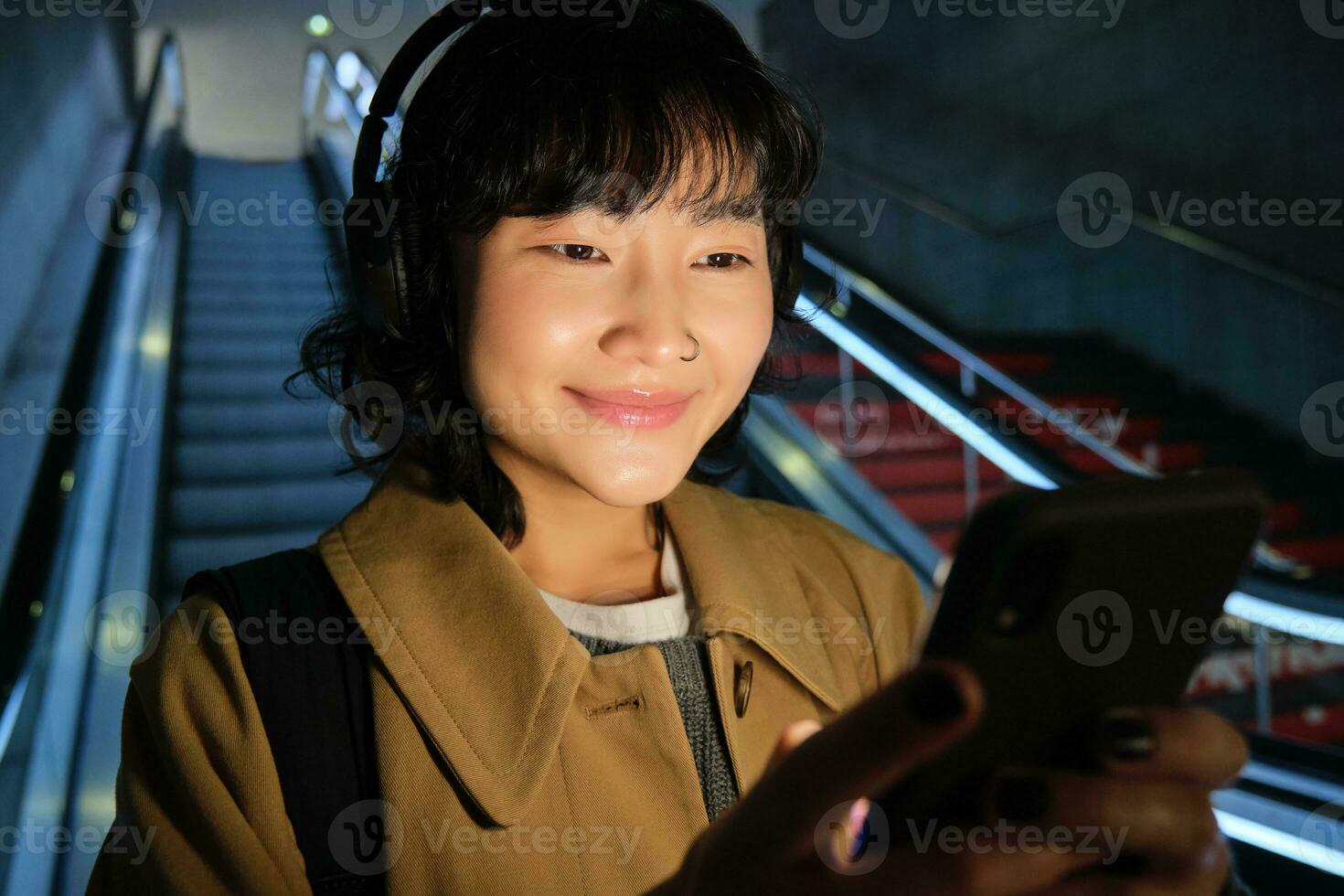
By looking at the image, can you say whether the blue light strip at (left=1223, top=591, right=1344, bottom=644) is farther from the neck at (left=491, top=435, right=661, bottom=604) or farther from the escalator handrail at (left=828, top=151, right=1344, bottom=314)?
the escalator handrail at (left=828, top=151, right=1344, bottom=314)

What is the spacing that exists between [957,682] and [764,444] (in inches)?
146

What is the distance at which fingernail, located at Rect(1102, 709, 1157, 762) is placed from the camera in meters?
0.51

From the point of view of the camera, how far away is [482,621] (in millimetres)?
1112

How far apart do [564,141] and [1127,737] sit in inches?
33.9

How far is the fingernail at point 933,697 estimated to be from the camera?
408mm

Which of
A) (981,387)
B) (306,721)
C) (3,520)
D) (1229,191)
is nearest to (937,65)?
(1229,191)

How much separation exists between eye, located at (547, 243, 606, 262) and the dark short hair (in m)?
0.04

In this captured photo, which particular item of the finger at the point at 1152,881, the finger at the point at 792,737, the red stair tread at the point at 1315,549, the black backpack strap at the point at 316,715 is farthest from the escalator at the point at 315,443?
the finger at the point at 1152,881

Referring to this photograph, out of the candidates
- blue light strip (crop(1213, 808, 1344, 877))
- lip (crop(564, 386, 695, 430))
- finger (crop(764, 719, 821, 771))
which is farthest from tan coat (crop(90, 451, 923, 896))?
blue light strip (crop(1213, 808, 1344, 877))

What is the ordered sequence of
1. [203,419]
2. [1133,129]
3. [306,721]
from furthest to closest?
1. [1133,129]
2. [203,419]
3. [306,721]

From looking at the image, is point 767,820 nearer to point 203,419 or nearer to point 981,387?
point 203,419

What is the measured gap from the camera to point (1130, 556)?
50 centimetres

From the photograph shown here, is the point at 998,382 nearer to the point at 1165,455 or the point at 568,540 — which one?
the point at 1165,455

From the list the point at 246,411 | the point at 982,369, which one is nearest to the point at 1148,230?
the point at 982,369
